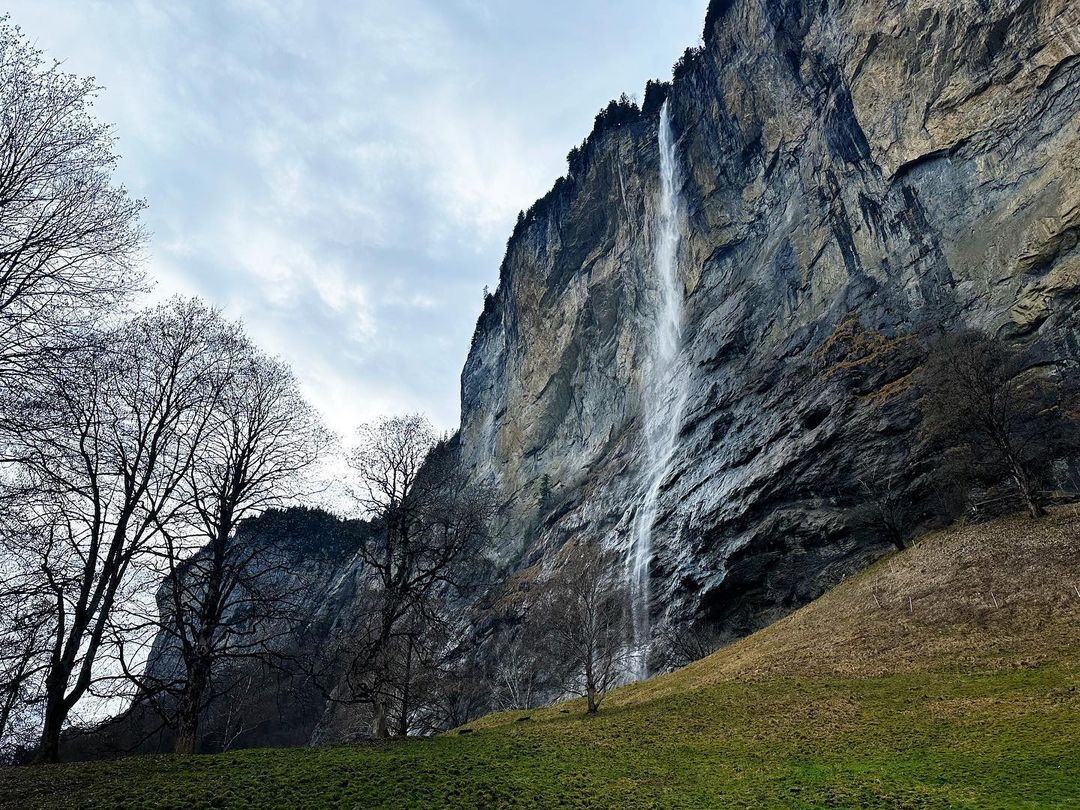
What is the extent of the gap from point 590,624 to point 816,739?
1034 cm

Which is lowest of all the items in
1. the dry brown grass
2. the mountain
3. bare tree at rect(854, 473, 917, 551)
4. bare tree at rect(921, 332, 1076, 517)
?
the dry brown grass

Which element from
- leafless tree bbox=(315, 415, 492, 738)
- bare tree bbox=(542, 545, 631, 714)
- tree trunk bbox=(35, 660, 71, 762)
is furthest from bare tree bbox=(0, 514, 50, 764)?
bare tree bbox=(542, 545, 631, 714)

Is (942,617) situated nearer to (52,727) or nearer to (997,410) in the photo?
(997,410)

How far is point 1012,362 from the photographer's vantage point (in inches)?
981

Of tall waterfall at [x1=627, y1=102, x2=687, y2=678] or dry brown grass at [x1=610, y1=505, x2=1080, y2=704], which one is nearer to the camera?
dry brown grass at [x1=610, y1=505, x2=1080, y2=704]

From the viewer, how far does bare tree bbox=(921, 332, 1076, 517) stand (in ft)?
74.8

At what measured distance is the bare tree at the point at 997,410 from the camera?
22797 mm

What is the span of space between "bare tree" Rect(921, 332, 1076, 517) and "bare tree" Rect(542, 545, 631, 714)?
1553 centimetres

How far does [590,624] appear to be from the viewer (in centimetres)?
2183

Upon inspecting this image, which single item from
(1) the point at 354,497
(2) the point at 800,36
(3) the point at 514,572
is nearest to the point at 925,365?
(1) the point at 354,497

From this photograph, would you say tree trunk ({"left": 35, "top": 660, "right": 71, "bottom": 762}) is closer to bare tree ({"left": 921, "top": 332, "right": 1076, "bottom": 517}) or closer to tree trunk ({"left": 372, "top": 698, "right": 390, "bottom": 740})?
tree trunk ({"left": 372, "top": 698, "right": 390, "bottom": 740})

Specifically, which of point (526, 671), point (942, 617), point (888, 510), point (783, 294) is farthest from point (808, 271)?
point (526, 671)

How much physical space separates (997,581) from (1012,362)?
11302 millimetres

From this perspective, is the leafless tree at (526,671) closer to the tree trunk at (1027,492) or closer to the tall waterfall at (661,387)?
the tall waterfall at (661,387)
